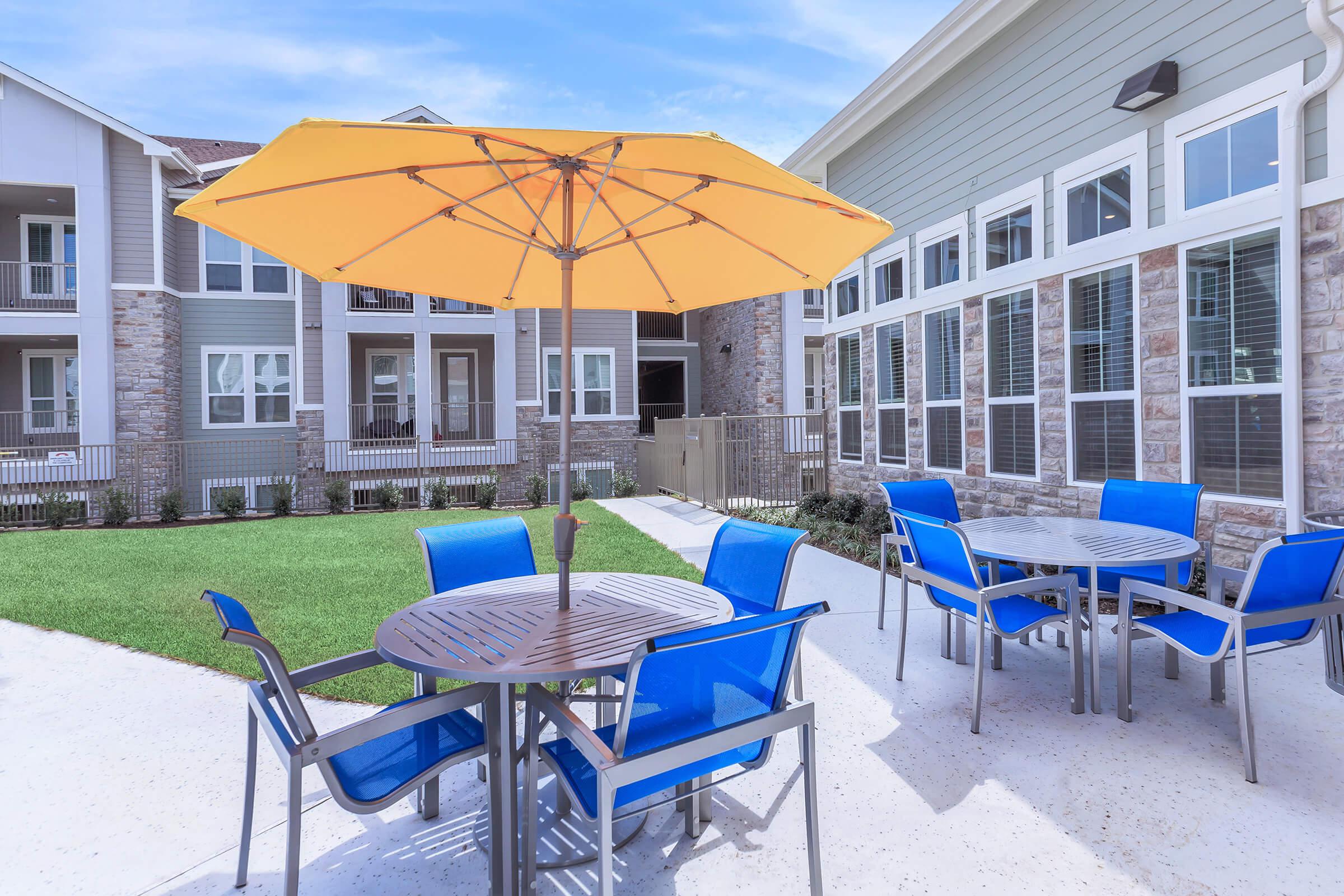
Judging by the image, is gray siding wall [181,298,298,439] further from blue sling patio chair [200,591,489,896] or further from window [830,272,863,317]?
blue sling patio chair [200,591,489,896]

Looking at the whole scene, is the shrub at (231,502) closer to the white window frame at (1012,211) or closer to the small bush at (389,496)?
the small bush at (389,496)

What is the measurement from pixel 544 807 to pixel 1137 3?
7.38m

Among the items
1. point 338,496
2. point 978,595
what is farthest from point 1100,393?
point 338,496

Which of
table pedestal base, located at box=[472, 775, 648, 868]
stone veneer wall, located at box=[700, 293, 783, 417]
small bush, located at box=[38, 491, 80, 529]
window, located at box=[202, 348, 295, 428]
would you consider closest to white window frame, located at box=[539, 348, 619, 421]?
stone veneer wall, located at box=[700, 293, 783, 417]

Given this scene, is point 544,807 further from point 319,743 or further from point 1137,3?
point 1137,3

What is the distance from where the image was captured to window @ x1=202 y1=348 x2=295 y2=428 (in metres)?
14.9

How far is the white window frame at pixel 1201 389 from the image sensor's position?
4.70m

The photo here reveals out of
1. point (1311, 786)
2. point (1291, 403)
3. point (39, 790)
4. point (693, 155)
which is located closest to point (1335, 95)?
point (1291, 403)

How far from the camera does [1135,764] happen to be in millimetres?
2936

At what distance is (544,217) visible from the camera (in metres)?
3.50

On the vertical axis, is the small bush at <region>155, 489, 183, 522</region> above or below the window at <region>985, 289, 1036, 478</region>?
below

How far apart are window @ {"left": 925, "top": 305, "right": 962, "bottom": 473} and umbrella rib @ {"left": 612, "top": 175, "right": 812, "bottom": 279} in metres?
4.76

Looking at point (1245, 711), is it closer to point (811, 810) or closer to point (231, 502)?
point (811, 810)

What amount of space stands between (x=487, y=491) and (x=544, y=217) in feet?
34.6
